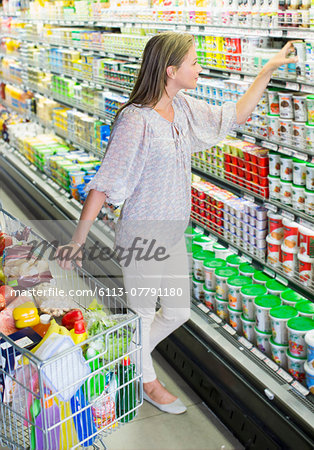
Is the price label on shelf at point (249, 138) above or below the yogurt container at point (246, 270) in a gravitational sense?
above

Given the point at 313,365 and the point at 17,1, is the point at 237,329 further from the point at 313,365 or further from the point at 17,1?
the point at 17,1

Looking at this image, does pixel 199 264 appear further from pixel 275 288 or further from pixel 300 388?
pixel 300 388

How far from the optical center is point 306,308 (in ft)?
9.21

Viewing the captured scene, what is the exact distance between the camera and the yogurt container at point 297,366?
2.67 meters

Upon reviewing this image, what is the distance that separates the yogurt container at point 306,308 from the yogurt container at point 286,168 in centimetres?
61

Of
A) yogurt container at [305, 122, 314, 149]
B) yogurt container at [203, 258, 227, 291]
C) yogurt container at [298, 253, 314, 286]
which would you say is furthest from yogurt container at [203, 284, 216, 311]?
yogurt container at [305, 122, 314, 149]

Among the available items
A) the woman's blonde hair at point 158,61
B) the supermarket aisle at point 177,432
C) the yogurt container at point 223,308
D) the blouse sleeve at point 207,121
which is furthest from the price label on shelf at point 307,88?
the supermarket aisle at point 177,432

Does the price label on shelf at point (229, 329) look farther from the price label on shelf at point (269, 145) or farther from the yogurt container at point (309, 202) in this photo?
the price label on shelf at point (269, 145)

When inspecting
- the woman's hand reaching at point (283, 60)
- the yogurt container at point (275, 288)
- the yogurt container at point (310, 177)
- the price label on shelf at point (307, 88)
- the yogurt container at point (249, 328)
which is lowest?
the yogurt container at point (249, 328)

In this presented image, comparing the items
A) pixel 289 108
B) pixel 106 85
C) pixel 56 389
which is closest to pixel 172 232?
pixel 289 108

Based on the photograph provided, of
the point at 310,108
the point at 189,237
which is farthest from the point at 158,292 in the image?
the point at 310,108

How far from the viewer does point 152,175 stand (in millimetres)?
2492

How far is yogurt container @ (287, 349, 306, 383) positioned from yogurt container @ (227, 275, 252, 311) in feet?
1.56

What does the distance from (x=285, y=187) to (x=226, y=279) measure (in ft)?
2.13
